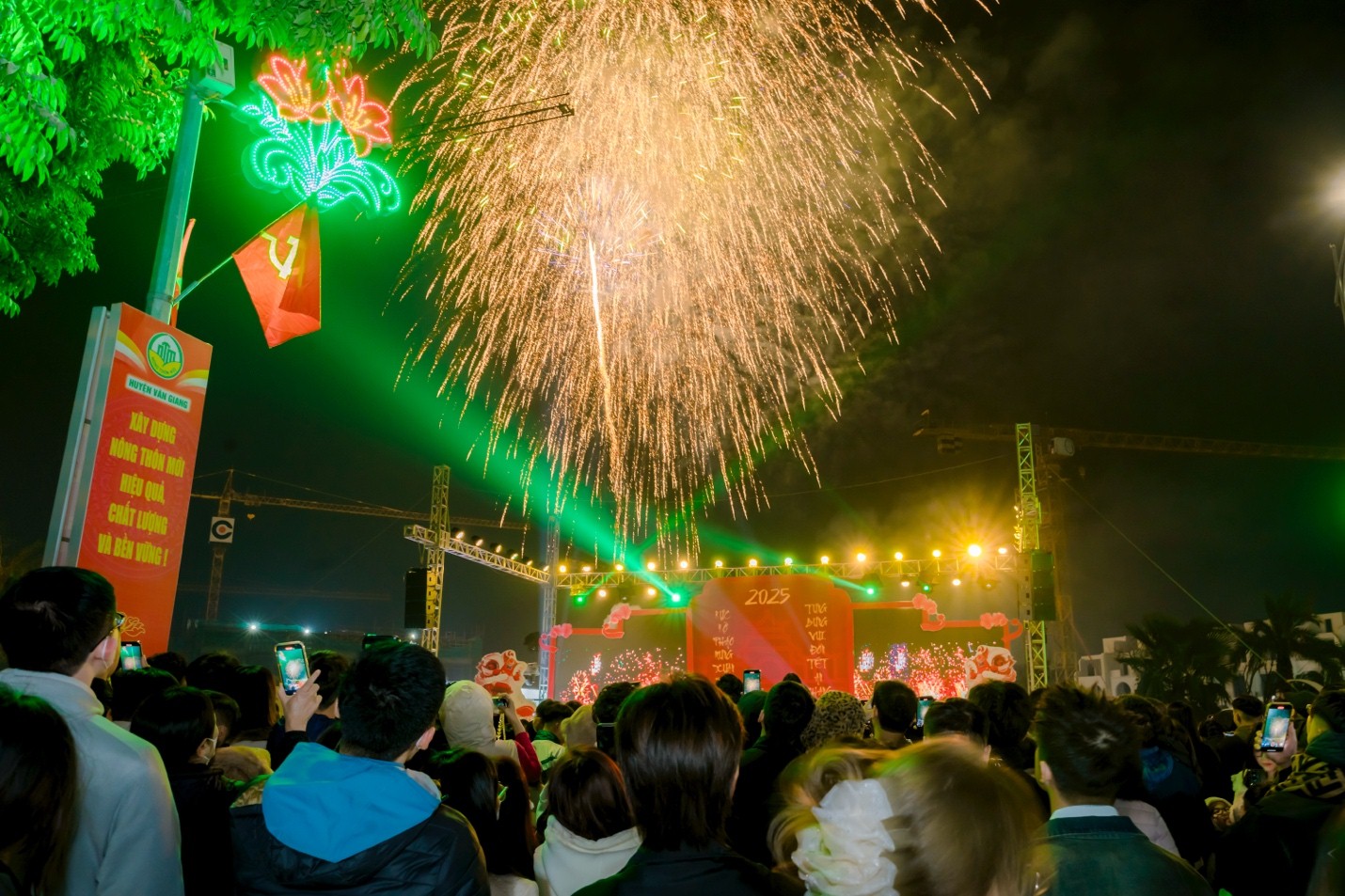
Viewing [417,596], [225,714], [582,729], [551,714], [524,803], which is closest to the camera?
[524,803]

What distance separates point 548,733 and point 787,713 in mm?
2862

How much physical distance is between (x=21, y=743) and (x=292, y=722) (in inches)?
66.9

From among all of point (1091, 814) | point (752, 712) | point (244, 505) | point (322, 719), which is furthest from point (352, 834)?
point (244, 505)

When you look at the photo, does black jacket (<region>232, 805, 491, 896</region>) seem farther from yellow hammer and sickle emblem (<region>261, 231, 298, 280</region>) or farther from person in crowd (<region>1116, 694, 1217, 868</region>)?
yellow hammer and sickle emblem (<region>261, 231, 298, 280</region>)

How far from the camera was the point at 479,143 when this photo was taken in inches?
495

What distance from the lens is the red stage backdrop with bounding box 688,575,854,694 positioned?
2117 cm

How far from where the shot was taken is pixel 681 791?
2.07m

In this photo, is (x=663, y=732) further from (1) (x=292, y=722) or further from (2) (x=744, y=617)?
(2) (x=744, y=617)

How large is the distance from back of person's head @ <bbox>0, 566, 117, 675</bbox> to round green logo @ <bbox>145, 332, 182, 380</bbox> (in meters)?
3.90

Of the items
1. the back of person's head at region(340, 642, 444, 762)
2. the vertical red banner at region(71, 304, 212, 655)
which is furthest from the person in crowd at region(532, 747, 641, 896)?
the vertical red banner at region(71, 304, 212, 655)

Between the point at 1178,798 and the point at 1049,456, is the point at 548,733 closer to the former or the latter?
the point at 1178,798

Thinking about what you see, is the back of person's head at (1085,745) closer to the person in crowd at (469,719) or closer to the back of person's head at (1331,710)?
the back of person's head at (1331,710)

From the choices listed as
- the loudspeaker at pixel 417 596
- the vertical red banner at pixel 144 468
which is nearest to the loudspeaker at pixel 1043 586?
the loudspeaker at pixel 417 596

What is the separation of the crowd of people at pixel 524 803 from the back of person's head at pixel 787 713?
45 cm
